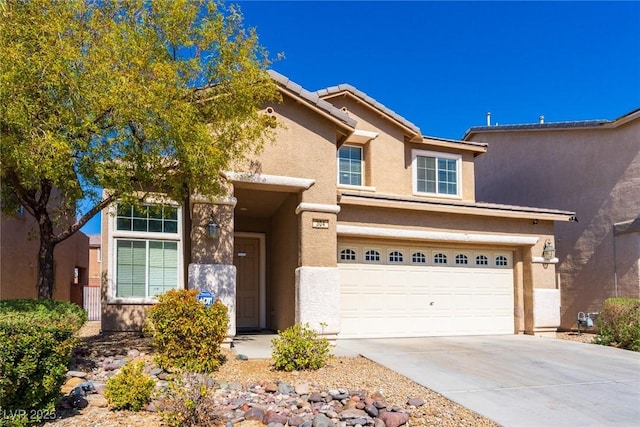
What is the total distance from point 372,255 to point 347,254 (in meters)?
0.73

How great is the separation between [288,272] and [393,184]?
5339 mm

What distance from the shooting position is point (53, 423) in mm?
5715

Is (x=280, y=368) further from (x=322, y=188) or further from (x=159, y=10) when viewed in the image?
(x=159, y=10)

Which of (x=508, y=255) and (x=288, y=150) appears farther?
(x=508, y=255)

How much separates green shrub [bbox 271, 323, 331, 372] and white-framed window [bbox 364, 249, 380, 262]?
455cm

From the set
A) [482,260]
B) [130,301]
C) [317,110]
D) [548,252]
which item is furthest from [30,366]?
[548,252]

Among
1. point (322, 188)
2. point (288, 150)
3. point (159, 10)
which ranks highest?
point (159, 10)

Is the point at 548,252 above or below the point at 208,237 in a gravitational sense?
below

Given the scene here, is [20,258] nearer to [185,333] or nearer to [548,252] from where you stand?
[185,333]

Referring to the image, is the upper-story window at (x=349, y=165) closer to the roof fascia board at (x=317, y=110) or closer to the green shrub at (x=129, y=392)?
the roof fascia board at (x=317, y=110)

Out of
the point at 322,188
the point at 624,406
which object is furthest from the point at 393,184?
the point at 624,406

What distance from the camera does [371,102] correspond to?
15.8 metres

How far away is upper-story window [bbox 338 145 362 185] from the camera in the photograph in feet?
50.8

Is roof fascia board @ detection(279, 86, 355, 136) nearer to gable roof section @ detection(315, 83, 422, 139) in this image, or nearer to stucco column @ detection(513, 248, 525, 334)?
gable roof section @ detection(315, 83, 422, 139)
